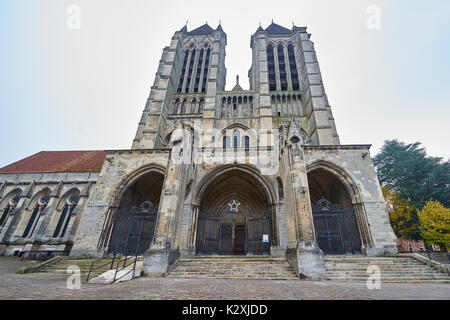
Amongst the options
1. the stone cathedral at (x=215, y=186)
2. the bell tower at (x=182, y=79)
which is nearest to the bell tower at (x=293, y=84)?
the stone cathedral at (x=215, y=186)

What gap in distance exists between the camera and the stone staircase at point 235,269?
6902 millimetres

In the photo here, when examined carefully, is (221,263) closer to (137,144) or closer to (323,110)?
(137,144)

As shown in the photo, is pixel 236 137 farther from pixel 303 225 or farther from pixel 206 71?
pixel 206 71

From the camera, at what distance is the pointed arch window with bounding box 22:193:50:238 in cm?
1534

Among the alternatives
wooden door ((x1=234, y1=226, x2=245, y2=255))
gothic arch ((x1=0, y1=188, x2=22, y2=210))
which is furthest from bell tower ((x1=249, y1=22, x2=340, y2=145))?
gothic arch ((x1=0, y1=188, x2=22, y2=210))

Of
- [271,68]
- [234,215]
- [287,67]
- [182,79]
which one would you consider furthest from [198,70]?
[234,215]

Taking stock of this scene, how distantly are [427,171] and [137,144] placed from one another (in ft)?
81.8

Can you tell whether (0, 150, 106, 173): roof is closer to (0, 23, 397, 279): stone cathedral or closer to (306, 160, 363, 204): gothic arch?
(0, 23, 397, 279): stone cathedral

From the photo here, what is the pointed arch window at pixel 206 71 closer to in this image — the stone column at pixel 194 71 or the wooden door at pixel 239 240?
the stone column at pixel 194 71

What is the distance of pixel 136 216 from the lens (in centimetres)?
1230

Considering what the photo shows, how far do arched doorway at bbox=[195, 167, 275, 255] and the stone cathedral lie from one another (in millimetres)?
87

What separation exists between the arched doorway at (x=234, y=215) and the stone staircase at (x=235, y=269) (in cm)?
424

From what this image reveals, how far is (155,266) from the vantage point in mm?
7113
